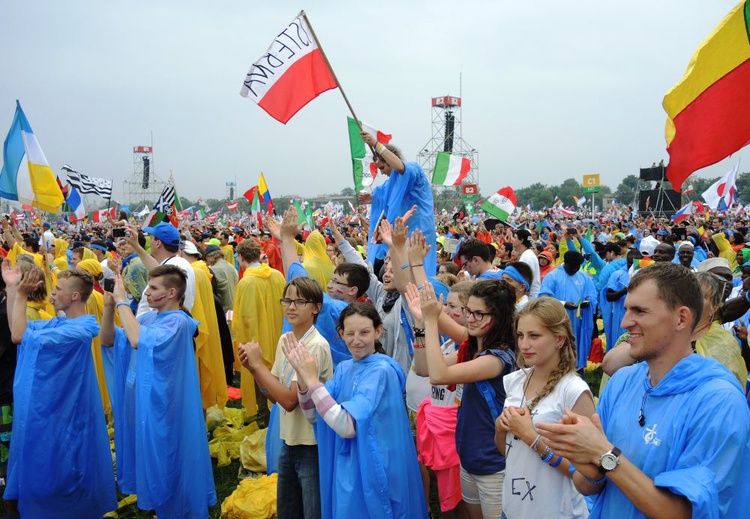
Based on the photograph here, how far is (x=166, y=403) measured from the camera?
424cm

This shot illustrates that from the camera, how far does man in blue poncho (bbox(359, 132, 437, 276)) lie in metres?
4.82

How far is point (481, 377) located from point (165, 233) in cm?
383

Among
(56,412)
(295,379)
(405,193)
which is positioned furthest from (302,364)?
(56,412)

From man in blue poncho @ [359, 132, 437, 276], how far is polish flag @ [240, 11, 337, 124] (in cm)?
119

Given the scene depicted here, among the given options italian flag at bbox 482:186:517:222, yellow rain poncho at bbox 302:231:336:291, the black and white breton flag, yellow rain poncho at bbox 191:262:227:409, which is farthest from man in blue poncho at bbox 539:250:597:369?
the black and white breton flag

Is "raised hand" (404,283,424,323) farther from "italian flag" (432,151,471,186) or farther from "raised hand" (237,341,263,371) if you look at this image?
"italian flag" (432,151,471,186)

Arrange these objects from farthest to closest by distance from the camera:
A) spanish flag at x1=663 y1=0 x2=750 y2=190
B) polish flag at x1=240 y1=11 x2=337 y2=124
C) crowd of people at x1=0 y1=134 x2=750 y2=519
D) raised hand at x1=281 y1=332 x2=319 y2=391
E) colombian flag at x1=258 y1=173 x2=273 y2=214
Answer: colombian flag at x1=258 y1=173 x2=273 y2=214, polish flag at x1=240 y1=11 x2=337 y2=124, raised hand at x1=281 y1=332 x2=319 y2=391, spanish flag at x1=663 y1=0 x2=750 y2=190, crowd of people at x1=0 y1=134 x2=750 y2=519

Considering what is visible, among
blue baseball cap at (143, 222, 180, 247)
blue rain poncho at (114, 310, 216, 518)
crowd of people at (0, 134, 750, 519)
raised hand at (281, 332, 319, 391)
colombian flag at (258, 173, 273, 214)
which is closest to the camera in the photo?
crowd of people at (0, 134, 750, 519)

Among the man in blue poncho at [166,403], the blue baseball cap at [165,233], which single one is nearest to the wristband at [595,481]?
the man in blue poncho at [166,403]

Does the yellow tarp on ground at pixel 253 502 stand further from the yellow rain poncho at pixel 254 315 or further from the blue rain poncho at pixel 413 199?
the blue rain poncho at pixel 413 199

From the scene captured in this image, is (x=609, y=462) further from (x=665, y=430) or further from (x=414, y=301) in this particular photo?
(x=414, y=301)

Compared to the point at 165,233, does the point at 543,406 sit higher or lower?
lower

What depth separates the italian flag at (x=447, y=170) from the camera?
51.9 ft

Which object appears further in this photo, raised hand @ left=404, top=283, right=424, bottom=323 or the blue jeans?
the blue jeans
